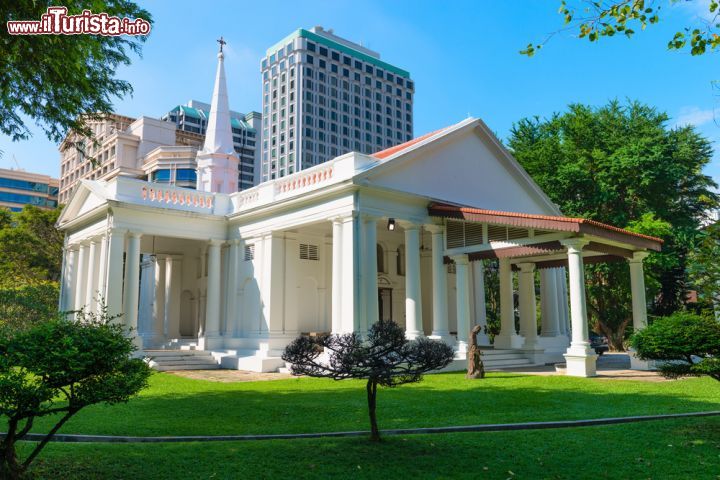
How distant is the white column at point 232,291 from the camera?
74.3 feet

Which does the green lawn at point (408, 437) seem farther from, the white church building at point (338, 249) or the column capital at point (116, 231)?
the column capital at point (116, 231)

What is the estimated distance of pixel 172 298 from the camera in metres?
26.4

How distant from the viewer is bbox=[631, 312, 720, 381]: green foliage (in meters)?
8.59

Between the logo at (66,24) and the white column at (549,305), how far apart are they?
771 inches

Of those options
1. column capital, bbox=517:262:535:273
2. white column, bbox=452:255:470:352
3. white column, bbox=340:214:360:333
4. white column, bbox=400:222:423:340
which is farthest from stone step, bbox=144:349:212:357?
column capital, bbox=517:262:535:273

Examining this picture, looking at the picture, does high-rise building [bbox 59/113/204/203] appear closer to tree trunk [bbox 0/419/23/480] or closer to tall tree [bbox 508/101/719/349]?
tall tree [bbox 508/101/719/349]

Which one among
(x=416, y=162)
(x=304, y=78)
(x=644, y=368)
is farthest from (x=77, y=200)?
(x=304, y=78)

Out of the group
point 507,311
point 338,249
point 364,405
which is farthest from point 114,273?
point 507,311

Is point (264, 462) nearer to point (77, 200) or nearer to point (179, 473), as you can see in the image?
point (179, 473)

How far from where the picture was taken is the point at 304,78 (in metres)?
93.4

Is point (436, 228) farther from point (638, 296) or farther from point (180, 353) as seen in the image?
point (180, 353)

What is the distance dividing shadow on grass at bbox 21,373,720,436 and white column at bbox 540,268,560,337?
32.6 feet

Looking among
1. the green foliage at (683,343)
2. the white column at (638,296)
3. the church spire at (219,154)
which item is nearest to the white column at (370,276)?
the white column at (638,296)

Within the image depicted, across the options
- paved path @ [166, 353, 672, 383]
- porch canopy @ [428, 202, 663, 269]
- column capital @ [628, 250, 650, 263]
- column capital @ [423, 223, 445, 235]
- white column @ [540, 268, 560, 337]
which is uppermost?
column capital @ [423, 223, 445, 235]
